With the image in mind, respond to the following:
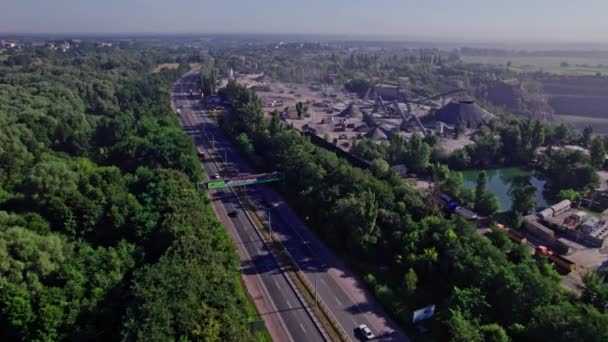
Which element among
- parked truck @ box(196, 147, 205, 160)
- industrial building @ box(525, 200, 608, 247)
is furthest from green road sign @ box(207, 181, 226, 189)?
industrial building @ box(525, 200, 608, 247)

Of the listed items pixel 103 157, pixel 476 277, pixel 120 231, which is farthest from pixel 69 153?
pixel 476 277

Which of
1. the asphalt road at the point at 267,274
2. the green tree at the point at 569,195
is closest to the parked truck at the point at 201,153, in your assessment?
the asphalt road at the point at 267,274

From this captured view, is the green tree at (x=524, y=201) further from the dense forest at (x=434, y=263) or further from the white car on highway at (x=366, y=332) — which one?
the white car on highway at (x=366, y=332)

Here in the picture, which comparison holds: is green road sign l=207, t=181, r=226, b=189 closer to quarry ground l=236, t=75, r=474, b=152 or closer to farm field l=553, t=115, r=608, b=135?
quarry ground l=236, t=75, r=474, b=152

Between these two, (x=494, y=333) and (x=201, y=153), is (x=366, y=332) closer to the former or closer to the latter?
(x=494, y=333)

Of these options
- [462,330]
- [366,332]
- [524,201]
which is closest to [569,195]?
[524,201]
